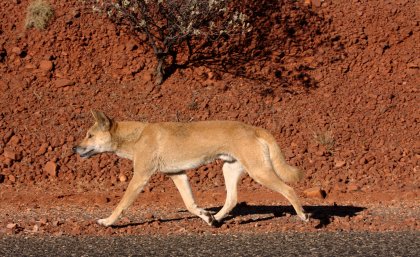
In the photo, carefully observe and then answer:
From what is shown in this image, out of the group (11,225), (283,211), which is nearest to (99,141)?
(11,225)

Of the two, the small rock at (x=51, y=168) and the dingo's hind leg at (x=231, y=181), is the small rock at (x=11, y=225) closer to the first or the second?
the dingo's hind leg at (x=231, y=181)

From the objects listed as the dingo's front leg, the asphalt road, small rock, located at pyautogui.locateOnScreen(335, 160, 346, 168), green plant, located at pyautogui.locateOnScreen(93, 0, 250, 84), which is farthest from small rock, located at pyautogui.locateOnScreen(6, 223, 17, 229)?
green plant, located at pyautogui.locateOnScreen(93, 0, 250, 84)

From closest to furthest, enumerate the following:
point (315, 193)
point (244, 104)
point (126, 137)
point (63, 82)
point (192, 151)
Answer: point (192, 151), point (126, 137), point (315, 193), point (244, 104), point (63, 82)

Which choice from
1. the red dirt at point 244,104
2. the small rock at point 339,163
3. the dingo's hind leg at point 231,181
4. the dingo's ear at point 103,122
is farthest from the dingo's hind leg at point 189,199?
the small rock at point 339,163

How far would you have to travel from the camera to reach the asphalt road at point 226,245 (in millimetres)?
8250

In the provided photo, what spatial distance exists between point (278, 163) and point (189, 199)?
4.75ft

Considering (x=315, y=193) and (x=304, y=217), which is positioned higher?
(x=304, y=217)

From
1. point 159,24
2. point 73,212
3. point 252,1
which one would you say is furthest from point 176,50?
point 73,212

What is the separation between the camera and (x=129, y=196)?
33.8ft

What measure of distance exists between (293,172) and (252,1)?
11.8 meters

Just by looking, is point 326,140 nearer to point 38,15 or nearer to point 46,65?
point 46,65

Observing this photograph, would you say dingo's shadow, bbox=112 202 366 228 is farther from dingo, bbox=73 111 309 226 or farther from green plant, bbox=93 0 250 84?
green plant, bbox=93 0 250 84

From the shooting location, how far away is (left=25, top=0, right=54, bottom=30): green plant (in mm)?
19141

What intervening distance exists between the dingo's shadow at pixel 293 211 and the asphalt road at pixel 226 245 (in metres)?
1.25
